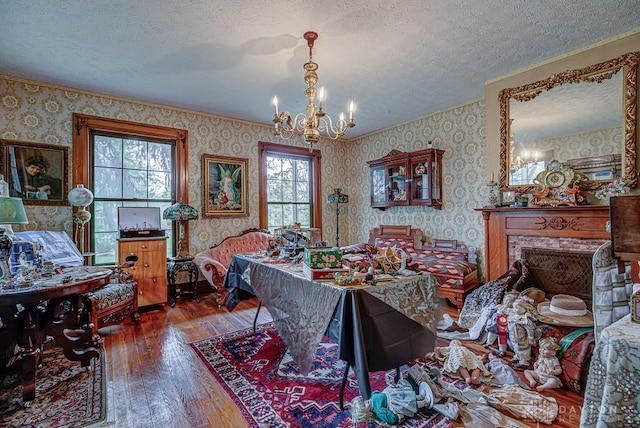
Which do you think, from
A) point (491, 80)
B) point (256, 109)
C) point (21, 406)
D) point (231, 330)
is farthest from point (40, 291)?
point (491, 80)

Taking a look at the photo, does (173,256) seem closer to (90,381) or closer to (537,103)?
(90,381)

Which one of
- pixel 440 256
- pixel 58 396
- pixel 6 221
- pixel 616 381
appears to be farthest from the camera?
pixel 440 256

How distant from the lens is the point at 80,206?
3615 mm

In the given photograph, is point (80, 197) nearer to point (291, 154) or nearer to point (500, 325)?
point (291, 154)

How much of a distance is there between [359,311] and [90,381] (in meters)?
2.15

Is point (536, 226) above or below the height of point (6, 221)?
below

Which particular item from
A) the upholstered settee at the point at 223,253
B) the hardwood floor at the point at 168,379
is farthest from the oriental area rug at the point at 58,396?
the upholstered settee at the point at 223,253

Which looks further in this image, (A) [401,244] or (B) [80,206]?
(A) [401,244]

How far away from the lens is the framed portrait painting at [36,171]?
3.43 m

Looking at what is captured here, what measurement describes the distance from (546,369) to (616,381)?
4.61ft

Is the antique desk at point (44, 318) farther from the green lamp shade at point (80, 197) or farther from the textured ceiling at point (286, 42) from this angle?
the textured ceiling at point (286, 42)

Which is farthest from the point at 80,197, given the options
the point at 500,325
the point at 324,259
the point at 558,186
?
the point at 558,186

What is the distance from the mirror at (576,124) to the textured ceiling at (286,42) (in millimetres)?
311

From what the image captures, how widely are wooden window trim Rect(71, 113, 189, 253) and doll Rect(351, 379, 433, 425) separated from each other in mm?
3693
